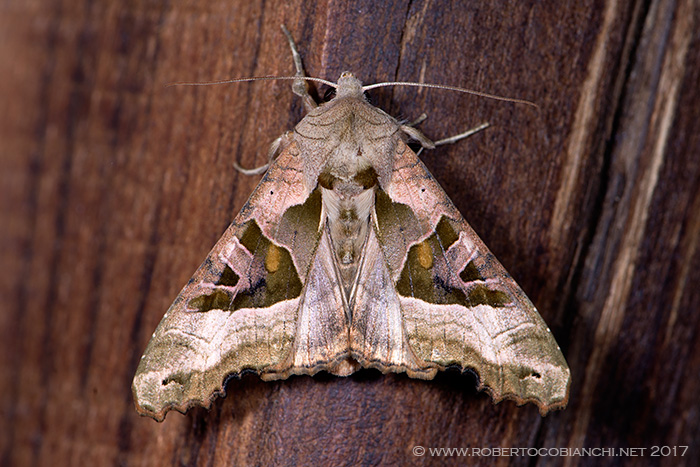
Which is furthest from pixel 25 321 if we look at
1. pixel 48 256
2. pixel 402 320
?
pixel 402 320

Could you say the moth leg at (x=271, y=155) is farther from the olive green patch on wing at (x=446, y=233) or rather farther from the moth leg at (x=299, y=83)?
the olive green patch on wing at (x=446, y=233)

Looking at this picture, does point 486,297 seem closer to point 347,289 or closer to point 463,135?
point 347,289

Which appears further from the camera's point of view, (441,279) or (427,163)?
(427,163)

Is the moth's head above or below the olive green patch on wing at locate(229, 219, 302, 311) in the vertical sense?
above

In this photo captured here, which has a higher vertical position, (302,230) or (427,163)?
(427,163)

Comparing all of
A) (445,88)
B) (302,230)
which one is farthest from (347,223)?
(445,88)

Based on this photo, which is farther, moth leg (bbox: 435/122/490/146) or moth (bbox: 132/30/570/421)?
moth leg (bbox: 435/122/490/146)

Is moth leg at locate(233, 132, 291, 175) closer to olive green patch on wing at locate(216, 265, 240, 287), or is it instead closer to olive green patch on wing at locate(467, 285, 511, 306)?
olive green patch on wing at locate(216, 265, 240, 287)

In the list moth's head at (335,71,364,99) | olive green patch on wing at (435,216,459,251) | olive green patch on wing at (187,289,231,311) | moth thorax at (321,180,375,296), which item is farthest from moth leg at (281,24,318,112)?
olive green patch on wing at (187,289,231,311)

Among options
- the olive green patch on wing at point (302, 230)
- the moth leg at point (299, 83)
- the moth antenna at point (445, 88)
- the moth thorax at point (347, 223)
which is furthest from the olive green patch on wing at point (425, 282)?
the moth leg at point (299, 83)
